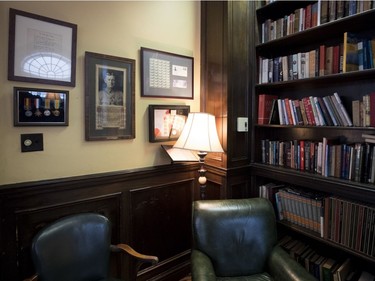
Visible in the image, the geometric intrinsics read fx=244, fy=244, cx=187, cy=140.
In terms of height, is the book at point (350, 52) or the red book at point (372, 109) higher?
the book at point (350, 52)

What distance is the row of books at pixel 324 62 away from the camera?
4.89 feet

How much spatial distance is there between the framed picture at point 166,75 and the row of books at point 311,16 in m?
0.69

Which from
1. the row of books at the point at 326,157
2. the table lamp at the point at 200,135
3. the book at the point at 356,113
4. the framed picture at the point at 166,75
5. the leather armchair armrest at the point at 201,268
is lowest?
the leather armchair armrest at the point at 201,268

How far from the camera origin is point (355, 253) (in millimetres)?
1489

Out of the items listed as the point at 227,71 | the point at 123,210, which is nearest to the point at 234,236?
the point at 123,210

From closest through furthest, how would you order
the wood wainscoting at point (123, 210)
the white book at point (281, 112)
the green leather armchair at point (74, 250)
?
the green leather armchair at point (74, 250) → the wood wainscoting at point (123, 210) → the white book at point (281, 112)

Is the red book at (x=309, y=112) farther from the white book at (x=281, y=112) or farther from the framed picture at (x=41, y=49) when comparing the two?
the framed picture at (x=41, y=49)

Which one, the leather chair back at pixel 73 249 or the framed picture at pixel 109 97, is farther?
the framed picture at pixel 109 97

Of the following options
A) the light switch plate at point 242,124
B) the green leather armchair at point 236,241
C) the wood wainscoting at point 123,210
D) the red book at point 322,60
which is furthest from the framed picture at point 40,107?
the red book at point 322,60

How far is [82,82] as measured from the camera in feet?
5.06

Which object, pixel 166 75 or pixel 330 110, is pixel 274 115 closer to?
pixel 330 110

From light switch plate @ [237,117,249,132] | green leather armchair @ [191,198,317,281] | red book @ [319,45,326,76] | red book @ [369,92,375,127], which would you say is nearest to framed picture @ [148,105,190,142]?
light switch plate @ [237,117,249,132]

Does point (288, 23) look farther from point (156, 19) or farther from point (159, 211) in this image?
point (159, 211)

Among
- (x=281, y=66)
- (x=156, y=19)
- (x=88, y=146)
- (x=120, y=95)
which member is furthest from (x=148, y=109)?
(x=281, y=66)
